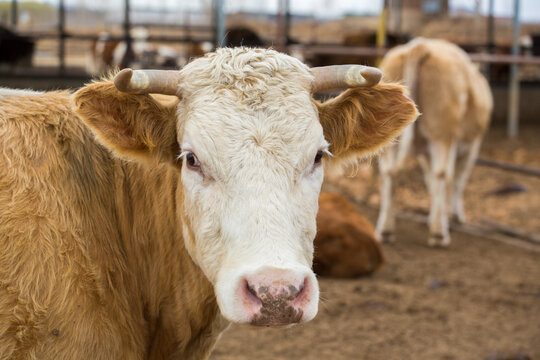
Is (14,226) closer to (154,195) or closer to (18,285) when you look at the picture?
(18,285)

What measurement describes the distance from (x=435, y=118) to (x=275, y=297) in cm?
519

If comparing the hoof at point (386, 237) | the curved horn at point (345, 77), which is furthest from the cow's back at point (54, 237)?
the hoof at point (386, 237)

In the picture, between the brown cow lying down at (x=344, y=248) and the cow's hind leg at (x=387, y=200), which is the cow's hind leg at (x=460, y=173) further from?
the brown cow lying down at (x=344, y=248)

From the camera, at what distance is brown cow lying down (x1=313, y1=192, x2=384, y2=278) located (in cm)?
562

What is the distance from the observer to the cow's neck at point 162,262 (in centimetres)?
266

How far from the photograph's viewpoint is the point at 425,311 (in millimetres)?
4934

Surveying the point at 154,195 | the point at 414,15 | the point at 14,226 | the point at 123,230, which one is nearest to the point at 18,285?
the point at 14,226

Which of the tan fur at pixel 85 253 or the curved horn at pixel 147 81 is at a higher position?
the curved horn at pixel 147 81

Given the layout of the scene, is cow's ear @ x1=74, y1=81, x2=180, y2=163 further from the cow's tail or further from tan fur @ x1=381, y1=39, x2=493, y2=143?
the cow's tail

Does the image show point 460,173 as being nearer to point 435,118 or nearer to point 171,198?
point 435,118

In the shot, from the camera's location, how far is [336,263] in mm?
5633

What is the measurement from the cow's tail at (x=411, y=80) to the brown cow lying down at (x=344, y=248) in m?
1.27

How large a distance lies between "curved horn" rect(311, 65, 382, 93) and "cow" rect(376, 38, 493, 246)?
4.27 m

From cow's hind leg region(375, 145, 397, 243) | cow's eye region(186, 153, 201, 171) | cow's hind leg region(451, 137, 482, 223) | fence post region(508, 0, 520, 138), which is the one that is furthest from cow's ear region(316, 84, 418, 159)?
fence post region(508, 0, 520, 138)
